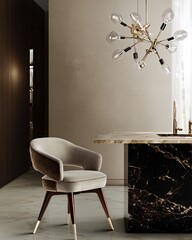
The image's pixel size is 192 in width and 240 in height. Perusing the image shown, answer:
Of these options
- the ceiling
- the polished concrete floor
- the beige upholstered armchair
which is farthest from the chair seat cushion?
the ceiling

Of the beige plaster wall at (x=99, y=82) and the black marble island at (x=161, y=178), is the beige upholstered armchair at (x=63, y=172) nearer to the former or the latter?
the black marble island at (x=161, y=178)

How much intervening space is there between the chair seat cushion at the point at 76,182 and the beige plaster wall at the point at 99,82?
2.39 m

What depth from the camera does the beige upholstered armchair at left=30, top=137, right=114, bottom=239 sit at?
3381 mm

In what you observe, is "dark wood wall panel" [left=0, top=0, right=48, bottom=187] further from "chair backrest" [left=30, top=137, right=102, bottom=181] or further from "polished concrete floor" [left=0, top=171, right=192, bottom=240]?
"chair backrest" [left=30, top=137, right=102, bottom=181]

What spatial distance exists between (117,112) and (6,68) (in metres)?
1.52

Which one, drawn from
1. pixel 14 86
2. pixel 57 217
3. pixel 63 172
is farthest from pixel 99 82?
pixel 63 172

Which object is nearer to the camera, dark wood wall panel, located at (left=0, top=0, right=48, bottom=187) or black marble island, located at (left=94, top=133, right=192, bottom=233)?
black marble island, located at (left=94, top=133, right=192, bottom=233)

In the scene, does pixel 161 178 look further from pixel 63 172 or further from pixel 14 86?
pixel 14 86

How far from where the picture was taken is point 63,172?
3.50 metres

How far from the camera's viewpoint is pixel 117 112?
5.92 metres

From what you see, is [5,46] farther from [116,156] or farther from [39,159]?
[39,159]

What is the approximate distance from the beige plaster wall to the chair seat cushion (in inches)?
94.0

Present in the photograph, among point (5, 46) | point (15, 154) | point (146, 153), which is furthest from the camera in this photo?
point (15, 154)

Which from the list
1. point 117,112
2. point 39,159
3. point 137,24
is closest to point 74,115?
point 117,112
